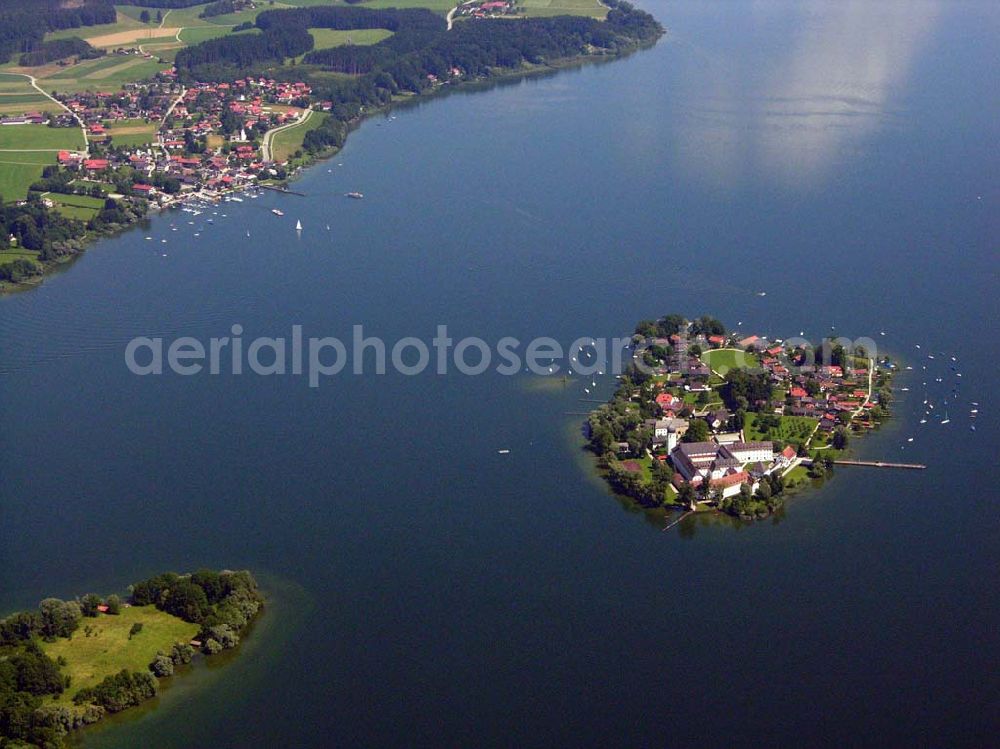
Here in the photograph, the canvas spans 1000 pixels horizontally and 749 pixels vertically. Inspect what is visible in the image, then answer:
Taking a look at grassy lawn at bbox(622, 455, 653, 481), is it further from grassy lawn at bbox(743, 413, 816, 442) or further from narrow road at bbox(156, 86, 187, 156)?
narrow road at bbox(156, 86, 187, 156)

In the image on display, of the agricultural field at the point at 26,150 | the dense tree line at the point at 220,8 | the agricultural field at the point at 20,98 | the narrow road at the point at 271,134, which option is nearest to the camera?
the agricultural field at the point at 26,150

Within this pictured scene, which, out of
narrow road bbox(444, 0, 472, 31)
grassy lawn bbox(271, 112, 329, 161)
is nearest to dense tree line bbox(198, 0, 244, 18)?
narrow road bbox(444, 0, 472, 31)

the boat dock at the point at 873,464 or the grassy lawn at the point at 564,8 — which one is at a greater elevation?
the grassy lawn at the point at 564,8

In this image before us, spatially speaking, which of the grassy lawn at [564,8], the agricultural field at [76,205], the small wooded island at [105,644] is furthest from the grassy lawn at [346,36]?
the small wooded island at [105,644]

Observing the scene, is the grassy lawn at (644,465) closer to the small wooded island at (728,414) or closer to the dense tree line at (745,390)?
the small wooded island at (728,414)

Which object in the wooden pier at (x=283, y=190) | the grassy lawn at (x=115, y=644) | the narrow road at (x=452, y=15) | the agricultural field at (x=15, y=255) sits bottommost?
the grassy lawn at (x=115, y=644)

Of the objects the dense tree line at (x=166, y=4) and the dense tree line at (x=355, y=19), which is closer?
the dense tree line at (x=355, y=19)

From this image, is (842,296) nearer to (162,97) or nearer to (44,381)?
(44,381)
